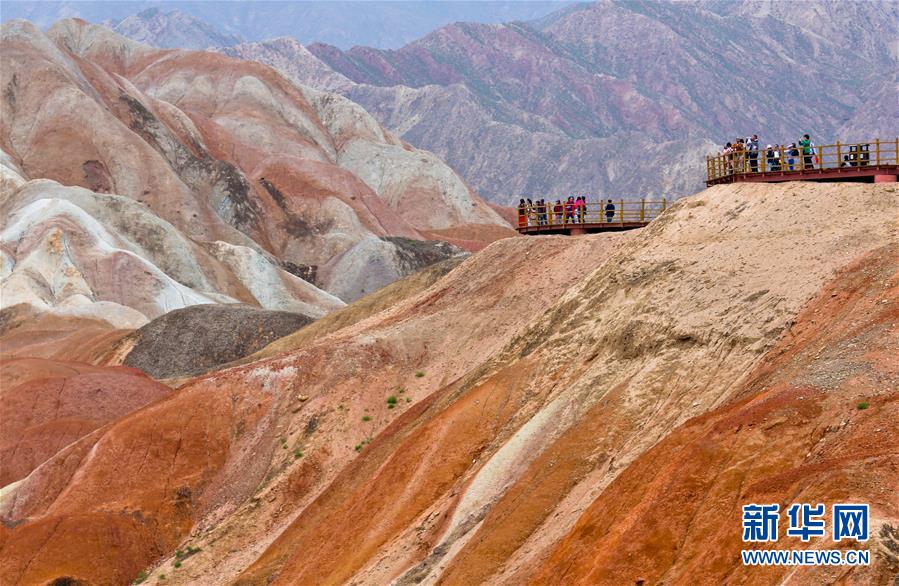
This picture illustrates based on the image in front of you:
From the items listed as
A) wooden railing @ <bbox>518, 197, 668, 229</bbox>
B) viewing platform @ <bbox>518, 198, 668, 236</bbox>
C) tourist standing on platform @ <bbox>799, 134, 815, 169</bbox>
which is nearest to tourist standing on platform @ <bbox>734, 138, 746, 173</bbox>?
tourist standing on platform @ <bbox>799, 134, 815, 169</bbox>

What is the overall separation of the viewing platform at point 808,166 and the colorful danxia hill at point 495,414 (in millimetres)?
3884

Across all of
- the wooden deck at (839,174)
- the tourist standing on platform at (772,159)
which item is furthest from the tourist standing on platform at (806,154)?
the tourist standing on platform at (772,159)

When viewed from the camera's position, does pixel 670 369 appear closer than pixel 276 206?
Yes

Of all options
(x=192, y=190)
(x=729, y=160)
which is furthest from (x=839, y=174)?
(x=192, y=190)

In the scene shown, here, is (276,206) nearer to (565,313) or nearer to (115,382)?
(115,382)

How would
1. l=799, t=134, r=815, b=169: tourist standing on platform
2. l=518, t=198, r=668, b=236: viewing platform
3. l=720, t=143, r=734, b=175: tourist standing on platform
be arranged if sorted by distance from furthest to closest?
1. l=518, t=198, r=668, b=236: viewing platform
2. l=720, t=143, r=734, b=175: tourist standing on platform
3. l=799, t=134, r=815, b=169: tourist standing on platform

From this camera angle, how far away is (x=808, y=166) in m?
42.3

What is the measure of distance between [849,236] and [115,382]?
36534 mm

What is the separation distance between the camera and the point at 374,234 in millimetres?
132375

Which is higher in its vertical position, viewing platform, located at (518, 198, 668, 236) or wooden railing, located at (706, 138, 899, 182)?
wooden railing, located at (706, 138, 899, 182)

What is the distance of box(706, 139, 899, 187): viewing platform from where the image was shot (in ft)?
130

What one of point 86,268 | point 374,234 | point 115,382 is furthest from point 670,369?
point 374,234

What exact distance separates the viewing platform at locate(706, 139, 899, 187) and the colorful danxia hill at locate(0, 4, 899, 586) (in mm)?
3884

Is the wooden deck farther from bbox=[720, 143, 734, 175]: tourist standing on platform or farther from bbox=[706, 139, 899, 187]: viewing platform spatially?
bbox=[720, 143, 734, 175]: tourist standing on platform
